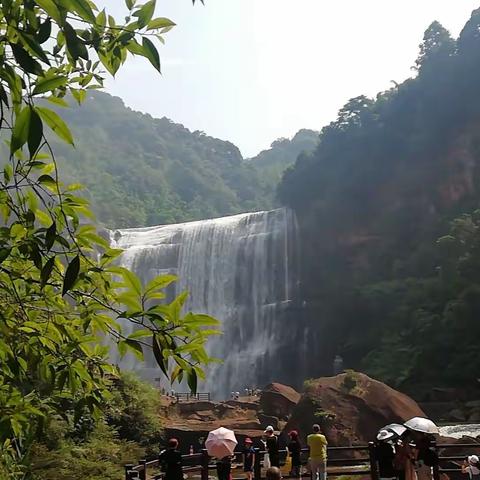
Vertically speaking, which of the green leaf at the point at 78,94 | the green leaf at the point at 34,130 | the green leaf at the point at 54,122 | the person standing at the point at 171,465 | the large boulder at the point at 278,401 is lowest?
the large boulder at the point at 278,401

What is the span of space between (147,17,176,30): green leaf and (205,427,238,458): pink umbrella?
778 centimetres

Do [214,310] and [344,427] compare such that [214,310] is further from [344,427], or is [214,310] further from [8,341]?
[8,341]

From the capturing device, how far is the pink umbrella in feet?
27.8

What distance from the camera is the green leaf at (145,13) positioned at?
4.92 feet

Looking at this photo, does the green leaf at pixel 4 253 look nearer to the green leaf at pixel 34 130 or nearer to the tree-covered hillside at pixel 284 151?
the green leaf at pixel 34 130

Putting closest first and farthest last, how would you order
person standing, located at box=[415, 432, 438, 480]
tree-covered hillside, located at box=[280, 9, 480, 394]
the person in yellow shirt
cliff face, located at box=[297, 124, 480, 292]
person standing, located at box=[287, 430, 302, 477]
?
1. person standing, located at box=[415, 432, 438, 480]
2. the person in yellow shirt
3. person standing, located at box=[287, 430, 302, 477]
4. tree-covered hillside, located at box=[280, 9, 480, 394]
5. cliff face, located at box=[297, 124, 480, 292]

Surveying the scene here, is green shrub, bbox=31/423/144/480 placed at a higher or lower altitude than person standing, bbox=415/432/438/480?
lower

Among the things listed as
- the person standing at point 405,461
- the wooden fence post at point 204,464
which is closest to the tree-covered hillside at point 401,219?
the wooden fence post at point 204,464

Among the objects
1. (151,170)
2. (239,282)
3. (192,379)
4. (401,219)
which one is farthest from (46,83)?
(151,170)

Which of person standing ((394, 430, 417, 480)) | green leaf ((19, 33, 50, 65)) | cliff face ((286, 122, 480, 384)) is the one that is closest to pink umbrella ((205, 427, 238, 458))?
person standing ((394, 430, 417, 480))

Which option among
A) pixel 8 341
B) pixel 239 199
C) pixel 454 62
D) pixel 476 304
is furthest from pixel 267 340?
pixel 239 199

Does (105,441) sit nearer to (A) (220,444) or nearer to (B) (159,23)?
(A) (220,444)

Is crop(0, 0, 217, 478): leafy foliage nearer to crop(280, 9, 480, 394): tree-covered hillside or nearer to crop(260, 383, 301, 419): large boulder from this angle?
crop(260, 383, 301, 419): large boulder

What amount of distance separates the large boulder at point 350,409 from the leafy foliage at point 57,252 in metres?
15.0
